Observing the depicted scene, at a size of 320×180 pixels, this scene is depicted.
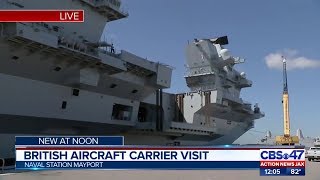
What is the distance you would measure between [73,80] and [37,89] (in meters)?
3.40

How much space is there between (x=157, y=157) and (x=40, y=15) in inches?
190

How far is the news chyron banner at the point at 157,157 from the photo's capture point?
1069 cm

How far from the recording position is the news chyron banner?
10688 millimetres

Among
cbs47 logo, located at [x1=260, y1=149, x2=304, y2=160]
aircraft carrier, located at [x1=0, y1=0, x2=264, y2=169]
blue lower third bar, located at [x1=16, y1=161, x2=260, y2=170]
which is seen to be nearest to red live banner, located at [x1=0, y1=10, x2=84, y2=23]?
blue lower third bar, located at [x1=16, y1=161, x2=260, y2=170]

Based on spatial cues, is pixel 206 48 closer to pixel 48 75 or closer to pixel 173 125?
pixel 173 125

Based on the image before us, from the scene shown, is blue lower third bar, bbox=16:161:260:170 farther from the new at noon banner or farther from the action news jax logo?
the action news jax logo

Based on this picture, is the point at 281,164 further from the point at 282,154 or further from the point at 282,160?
the point at 282,154

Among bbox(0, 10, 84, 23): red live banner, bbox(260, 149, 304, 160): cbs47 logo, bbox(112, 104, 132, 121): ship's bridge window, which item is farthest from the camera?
bbox(112, 104, 132, 121): ship's bridge window

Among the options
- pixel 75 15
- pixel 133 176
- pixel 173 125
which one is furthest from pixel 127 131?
pixel 75 15

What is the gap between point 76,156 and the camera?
1096cm

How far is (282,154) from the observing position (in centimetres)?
1058

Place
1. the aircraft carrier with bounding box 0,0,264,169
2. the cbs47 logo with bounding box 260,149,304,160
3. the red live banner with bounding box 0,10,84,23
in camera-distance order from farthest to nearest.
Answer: the aircraft carrier with bounding box 0,0,264,169 → the cbs47 logo with bounding box 260,149,304,160 → the red live banner with bounding box 0,10,84,23

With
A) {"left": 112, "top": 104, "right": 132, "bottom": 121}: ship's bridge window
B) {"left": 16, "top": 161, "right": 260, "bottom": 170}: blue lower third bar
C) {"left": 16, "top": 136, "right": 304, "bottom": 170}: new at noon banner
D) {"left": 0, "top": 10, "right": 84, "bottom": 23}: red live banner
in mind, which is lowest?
{"left": 16, "top": 161, "right": 260, "bottom": 170}: blue lower third bar

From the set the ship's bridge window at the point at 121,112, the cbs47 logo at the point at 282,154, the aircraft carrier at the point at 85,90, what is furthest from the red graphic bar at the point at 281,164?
the ship's bridge window at the point at 121,112
